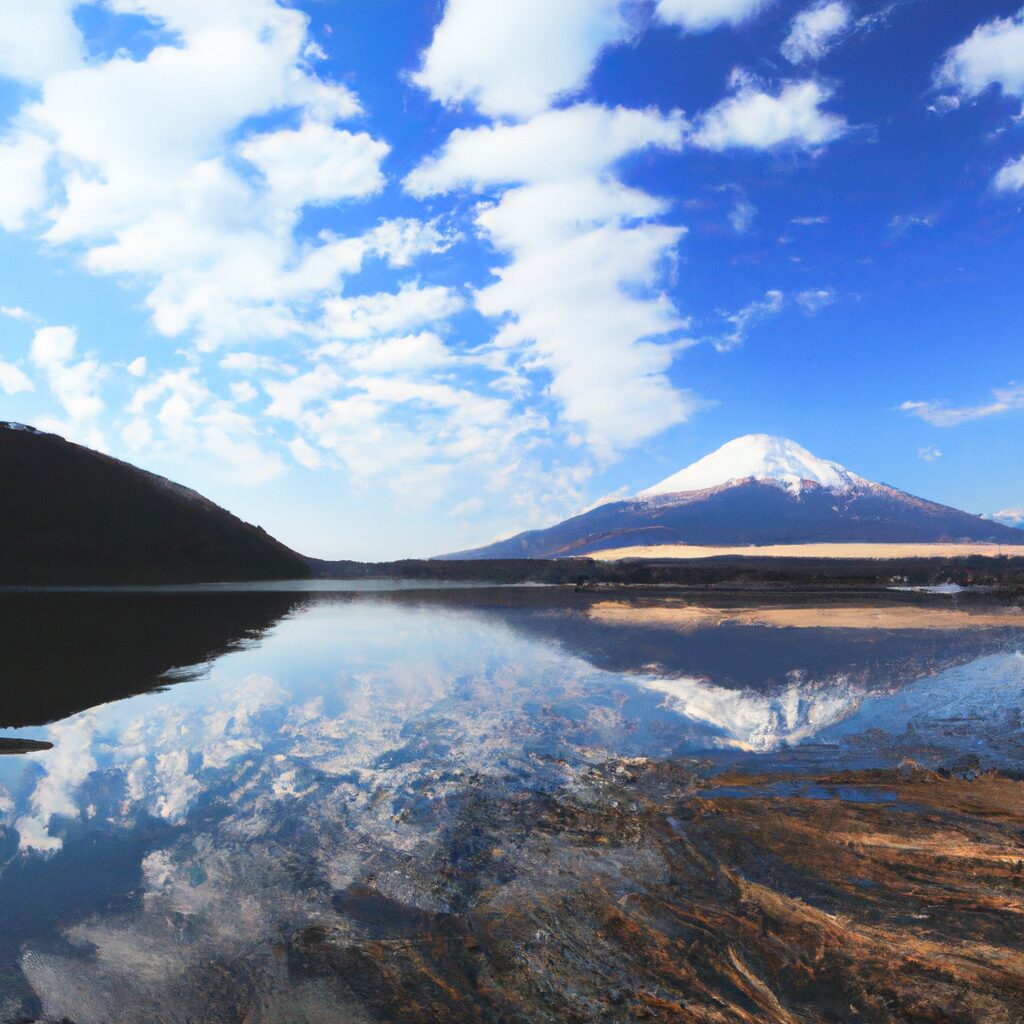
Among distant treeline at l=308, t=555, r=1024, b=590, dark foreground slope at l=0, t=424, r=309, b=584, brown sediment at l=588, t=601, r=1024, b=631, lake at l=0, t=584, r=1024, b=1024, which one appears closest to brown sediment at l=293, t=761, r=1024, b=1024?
lake at l=0, t=584, r=1024, b=1024

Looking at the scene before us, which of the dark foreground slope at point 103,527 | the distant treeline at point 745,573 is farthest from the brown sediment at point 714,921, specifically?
the dark foreground slope at point 103,527

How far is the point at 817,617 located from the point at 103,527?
10000cm

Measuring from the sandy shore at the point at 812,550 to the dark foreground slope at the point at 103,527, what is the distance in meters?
76.4

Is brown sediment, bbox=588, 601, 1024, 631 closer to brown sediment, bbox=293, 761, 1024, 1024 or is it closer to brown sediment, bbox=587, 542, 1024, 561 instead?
brown sediment, bbox=293, 761, 1024, 1024

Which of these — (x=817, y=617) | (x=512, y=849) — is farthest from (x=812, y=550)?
(x=512, y=849)

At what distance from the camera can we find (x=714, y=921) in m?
5.34

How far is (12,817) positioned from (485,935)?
6.55 metres

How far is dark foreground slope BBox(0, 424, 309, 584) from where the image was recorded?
88.3 m

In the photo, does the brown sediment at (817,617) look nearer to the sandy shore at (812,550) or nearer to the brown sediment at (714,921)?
the brown sediment at (714,921)

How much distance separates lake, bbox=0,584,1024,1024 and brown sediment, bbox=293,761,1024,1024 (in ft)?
0.09

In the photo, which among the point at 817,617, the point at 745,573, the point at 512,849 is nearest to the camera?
the point at 512,849

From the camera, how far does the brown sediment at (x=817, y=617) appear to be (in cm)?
2922

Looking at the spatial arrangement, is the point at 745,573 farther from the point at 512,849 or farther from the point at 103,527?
the point at 103,527

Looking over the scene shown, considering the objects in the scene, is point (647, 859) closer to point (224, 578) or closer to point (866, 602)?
point (866, 602)
